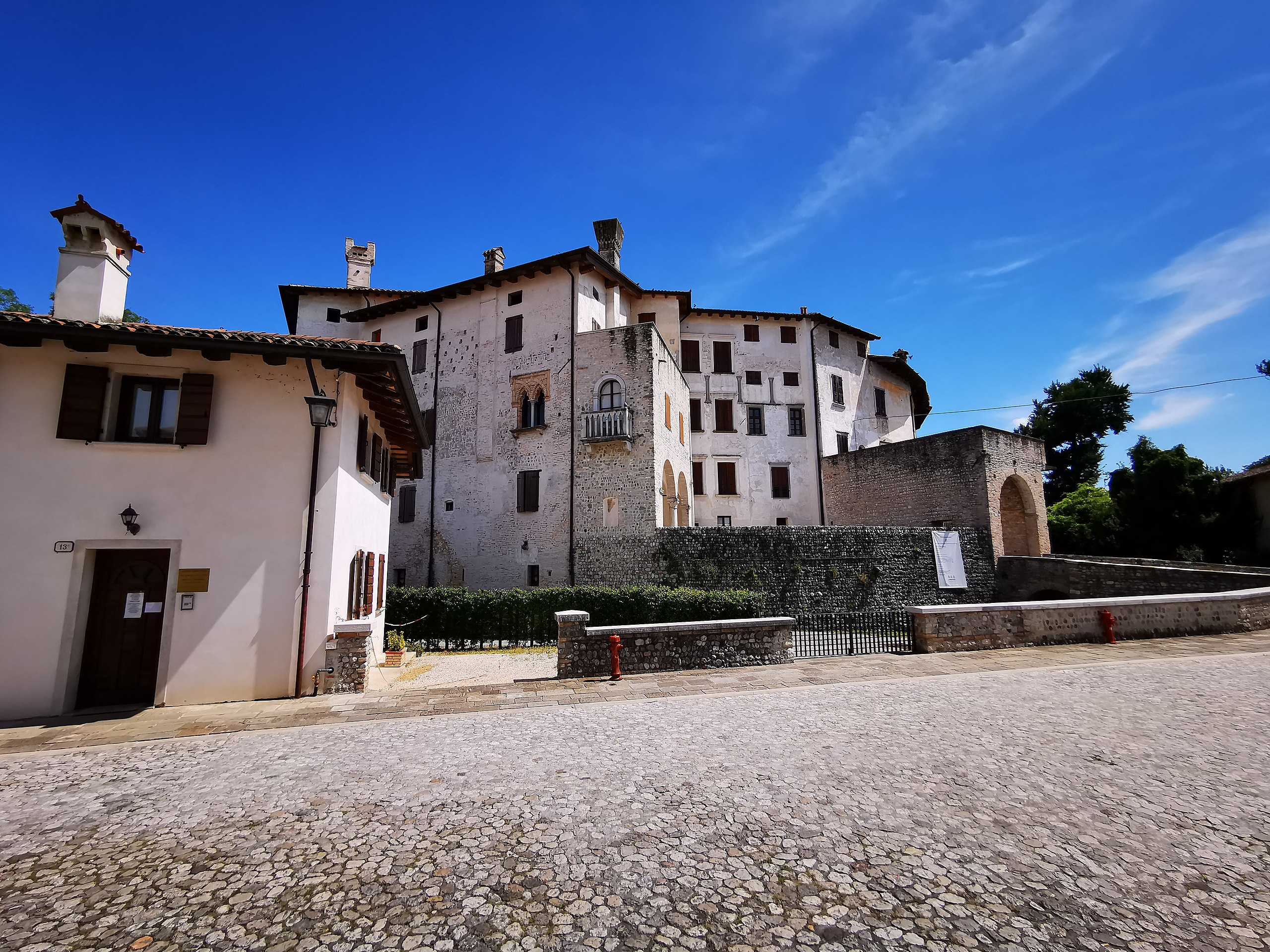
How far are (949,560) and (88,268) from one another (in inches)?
1053

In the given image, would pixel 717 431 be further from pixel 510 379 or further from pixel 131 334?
pixel 131 334

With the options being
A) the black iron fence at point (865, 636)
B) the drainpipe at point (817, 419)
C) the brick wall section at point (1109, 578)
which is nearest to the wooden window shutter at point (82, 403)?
the black iron fence at point (865, 636)

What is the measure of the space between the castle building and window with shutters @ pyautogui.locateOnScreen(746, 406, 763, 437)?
0.31ft

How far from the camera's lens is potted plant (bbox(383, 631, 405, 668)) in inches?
517

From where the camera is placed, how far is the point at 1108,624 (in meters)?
12.9

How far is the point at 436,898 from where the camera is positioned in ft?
11.7

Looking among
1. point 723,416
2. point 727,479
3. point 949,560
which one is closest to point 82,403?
point 727,479

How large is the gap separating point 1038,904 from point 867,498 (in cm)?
2701

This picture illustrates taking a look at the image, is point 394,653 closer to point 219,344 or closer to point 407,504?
point 219,344

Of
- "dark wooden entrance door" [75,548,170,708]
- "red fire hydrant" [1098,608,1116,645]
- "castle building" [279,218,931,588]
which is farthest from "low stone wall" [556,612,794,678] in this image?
"castle building" [279,218,931,588]

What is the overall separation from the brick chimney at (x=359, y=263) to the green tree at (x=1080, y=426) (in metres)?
46.8

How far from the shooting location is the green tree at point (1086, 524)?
1245 inches

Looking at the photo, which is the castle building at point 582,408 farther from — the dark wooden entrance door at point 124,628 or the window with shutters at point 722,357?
the dark wooden entrance door at point 124,628

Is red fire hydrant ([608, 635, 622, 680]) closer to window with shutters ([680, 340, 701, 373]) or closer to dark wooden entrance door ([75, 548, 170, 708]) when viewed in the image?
dark wooden entrance door ([75, 548, 170, 708])
